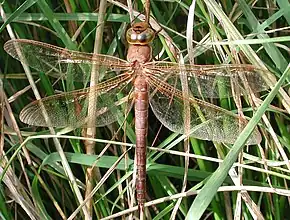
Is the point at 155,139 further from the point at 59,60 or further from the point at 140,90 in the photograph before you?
the point at 59,60

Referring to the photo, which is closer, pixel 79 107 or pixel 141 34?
pixel 141 34

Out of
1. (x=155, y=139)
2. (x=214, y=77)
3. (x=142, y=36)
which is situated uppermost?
(x=142, y=36)

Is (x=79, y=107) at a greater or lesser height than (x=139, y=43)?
lesser

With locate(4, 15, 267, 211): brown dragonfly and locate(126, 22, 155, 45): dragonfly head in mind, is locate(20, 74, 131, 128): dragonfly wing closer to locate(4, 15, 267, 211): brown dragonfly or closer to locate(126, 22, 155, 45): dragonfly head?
locate(4, 15, 267, 211): brown dragonfly

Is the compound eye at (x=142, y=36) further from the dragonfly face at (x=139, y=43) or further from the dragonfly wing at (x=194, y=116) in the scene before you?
the dragonfly wing at (x=194, y=116)

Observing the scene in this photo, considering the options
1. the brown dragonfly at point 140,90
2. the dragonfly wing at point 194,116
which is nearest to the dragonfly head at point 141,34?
the brown dragonfly at point 140,90

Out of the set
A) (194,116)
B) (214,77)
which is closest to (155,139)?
(194,116)

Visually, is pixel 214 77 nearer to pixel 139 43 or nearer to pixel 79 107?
pixel 139 43
